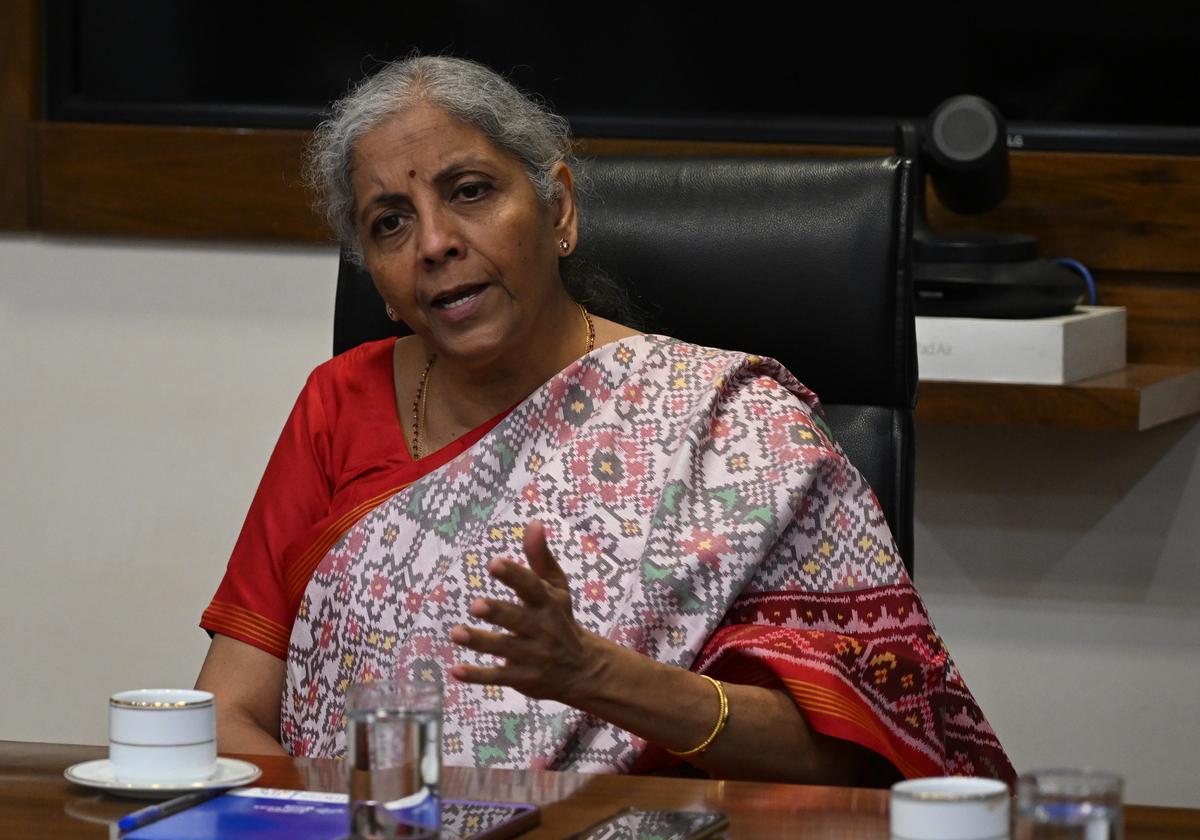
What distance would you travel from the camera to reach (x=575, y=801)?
45.1 inches

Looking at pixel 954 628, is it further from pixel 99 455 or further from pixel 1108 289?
pixel 99 455

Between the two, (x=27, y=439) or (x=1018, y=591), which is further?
(x=27, y=439)

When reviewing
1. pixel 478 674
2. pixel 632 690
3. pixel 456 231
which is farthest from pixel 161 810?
pixel 456 231

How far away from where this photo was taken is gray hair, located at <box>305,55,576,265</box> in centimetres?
176

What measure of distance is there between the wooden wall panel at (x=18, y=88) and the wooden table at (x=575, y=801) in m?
1.79

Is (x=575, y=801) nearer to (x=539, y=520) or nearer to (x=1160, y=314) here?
(x=539, y=520)

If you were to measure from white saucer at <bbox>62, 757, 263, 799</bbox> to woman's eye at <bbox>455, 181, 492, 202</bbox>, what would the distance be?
2.42 feet

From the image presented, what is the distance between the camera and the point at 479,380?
184 centimetres

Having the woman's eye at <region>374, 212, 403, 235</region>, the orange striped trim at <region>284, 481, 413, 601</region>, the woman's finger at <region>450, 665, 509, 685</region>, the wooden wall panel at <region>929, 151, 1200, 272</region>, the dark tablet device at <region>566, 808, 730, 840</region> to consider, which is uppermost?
the wooden wall panel at <region>929, 151, 1200, 272</region>

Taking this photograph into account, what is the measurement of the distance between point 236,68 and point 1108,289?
138 cm

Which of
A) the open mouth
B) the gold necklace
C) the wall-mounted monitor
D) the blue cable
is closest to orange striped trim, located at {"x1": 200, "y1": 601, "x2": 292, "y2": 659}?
the gold necklace

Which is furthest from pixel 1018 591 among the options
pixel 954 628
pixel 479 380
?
pixel 479 380

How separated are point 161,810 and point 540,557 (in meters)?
0.31

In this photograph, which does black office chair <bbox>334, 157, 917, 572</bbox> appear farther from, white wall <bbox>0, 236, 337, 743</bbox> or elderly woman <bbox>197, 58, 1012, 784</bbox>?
white wall <bbox>0, 236, 337, 743</bbox>
